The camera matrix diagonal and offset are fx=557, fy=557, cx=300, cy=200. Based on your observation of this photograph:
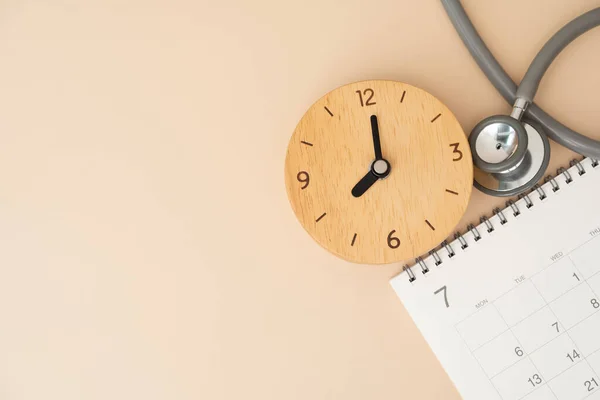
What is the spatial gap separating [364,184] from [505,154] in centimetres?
19

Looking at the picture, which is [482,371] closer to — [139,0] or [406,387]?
[406,387]

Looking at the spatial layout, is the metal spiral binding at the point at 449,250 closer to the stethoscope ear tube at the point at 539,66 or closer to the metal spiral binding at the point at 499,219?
the metal spiral binding at the point at 499,219

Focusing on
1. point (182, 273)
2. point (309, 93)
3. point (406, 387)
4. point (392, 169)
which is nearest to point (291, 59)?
point (309, 93)

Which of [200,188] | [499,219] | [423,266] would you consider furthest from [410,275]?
[200,188]

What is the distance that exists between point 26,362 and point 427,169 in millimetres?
617

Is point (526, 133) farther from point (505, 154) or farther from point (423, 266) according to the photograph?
point (423, 266)

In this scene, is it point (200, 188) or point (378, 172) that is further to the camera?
point (200, 188)

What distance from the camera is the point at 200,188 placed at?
2.58 feet

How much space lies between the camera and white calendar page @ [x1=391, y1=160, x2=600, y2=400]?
728 mm

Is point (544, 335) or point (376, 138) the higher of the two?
point (376, 138)

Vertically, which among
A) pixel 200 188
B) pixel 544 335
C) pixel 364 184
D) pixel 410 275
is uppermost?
pixel 200 188

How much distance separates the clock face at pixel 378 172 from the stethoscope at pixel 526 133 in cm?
5

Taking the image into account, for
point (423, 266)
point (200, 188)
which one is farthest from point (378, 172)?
point (200, 188)

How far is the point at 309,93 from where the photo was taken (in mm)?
789
